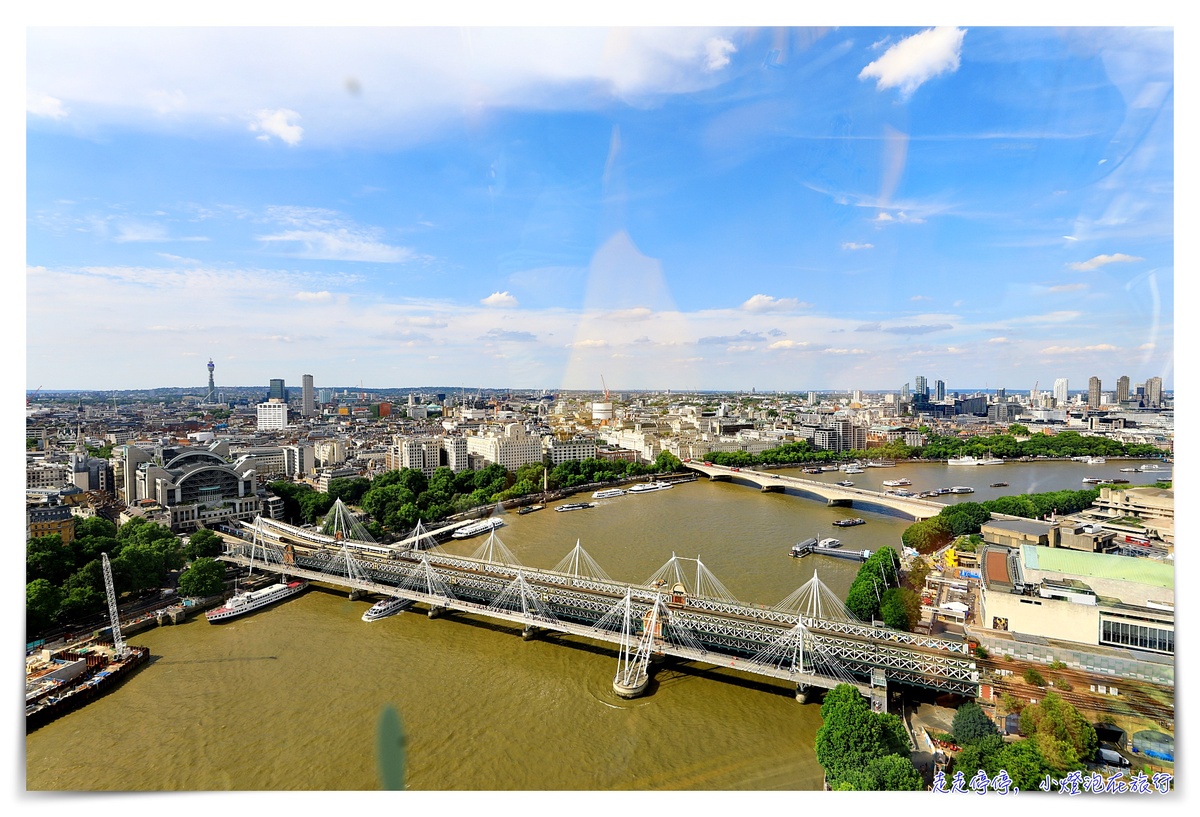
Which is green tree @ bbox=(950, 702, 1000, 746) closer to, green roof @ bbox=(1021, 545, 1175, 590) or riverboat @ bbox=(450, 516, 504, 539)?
green roof @ bbox=(1021, 545, 1175, 590)

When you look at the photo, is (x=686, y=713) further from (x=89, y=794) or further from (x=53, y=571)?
(x=53, y=571)

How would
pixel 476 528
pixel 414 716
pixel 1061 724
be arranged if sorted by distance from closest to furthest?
pixel 1061 724, pixel 414 716, pixel 476 528

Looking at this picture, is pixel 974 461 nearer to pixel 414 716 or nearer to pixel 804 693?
pixel 804 693

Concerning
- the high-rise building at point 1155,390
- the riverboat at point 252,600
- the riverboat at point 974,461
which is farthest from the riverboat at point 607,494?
the riverboat at point 974,461

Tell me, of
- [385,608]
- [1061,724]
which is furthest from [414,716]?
[1061,724]

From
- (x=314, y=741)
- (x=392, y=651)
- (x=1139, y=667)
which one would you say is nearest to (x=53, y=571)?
(x=392, y=651)

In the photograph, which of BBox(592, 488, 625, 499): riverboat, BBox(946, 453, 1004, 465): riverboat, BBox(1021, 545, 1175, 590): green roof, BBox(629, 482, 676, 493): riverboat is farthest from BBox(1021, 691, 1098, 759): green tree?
BBox(946, 453, 1004, 465): riverboat
